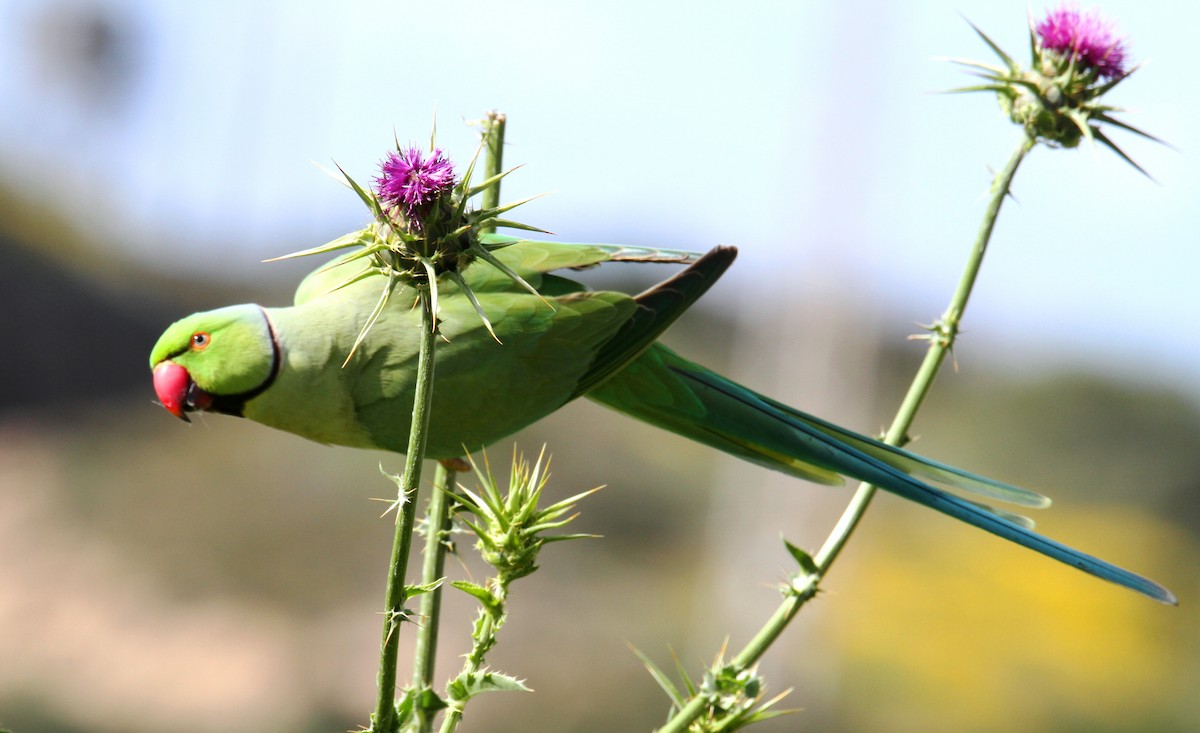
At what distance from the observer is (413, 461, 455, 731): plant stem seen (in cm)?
197

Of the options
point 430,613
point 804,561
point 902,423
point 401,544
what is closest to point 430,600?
point 430,613

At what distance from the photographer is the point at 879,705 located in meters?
14.1

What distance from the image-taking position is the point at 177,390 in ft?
10.5

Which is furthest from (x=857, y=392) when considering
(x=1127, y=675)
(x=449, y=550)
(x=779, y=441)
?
(x=449, y=550)

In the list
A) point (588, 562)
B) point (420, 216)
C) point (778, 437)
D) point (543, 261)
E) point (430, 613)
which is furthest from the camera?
point (588, 562)

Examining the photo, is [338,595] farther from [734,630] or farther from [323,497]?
[734,630]

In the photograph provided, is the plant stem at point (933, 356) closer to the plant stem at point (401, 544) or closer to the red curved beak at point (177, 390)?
the plant stem at point (401, 544)

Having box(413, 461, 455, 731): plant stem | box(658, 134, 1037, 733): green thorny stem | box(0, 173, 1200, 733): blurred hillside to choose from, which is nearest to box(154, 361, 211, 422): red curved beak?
box(413, 461, 455, 731): plant stem

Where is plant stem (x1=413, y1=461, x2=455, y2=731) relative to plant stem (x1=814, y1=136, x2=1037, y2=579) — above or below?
below

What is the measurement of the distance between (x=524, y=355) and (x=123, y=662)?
1182 cm

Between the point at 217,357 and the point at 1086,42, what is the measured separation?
2710mm

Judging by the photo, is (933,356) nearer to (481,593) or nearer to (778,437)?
(778,437)

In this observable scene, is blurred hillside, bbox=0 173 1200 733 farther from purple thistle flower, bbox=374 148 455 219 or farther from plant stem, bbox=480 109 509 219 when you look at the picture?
purple thistle flower, bbox=374 148 455 219

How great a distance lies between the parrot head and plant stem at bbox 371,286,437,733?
1.78m
